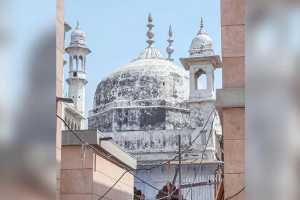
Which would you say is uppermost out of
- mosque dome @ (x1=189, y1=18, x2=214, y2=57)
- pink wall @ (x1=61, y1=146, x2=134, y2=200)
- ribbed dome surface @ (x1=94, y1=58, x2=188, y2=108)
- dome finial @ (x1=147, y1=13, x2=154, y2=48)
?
dome finial @ (x1=147, y1=13, x2=154, y2=48)

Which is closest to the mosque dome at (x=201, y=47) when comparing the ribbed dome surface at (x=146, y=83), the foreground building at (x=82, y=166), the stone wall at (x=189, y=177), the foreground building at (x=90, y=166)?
the ribbed dome surface at (x=146, y=83)

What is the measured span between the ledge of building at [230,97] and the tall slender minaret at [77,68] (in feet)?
83.0

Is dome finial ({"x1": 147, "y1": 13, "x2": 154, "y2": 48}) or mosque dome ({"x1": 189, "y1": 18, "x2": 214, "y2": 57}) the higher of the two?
dome finial ({"x1": 147, "y1": 13, "x2": 154, "y2": 48})

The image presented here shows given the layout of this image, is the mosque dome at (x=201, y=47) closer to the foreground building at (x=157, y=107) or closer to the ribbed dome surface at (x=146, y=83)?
the foreground building at (x=157, y=107)

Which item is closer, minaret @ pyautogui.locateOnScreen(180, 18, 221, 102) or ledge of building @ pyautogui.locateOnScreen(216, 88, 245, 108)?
ledge of building @ pyautogui.locateOnScreen(216, 88, 245, 108)

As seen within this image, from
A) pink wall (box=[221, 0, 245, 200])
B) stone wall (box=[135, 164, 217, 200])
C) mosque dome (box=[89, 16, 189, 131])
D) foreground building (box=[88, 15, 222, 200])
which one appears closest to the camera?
pink wall (box=[221, 0, 245, 200])

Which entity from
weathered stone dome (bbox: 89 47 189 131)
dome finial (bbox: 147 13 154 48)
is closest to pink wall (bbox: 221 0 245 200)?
weathered stone dome (bbox: 89 47 189 131)

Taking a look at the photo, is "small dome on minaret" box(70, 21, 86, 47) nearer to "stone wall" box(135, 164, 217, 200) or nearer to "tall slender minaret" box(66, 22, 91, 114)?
"tall slender minaret" box(66, 22, 91, 114)

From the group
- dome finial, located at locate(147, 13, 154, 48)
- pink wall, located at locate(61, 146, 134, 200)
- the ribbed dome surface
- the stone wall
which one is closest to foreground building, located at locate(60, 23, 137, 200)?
pink wall, located at locate(61, 146, 134, 200)

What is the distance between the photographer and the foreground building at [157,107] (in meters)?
26.2

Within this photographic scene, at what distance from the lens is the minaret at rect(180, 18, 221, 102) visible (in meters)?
26.1

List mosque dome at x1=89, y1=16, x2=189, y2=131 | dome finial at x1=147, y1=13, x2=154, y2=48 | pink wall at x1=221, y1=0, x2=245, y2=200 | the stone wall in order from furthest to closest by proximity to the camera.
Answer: dome finial at x1=147, y1=13, x2=154, y2=48, mosque dome at x1=89, y1=16, x2=189, y2=131, the stone wall, pink wall at x1=221, y1=0, x2=245, y2=200

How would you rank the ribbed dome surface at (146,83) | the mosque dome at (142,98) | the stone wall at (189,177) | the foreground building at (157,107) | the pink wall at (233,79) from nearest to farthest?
the pink wall at (233,79)
the stone wall at (189,177)
the foreground building at (157,107)
the mosque dome at (142,98)
the ribbed dome surface at (146,83)
